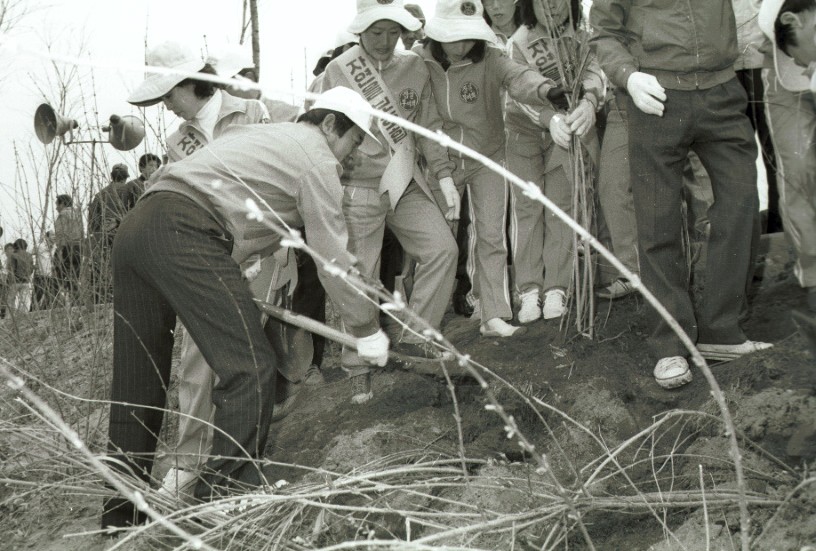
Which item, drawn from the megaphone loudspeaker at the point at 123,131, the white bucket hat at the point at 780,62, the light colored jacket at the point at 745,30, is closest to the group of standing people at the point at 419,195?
the light colored jacket at the point at 745,30

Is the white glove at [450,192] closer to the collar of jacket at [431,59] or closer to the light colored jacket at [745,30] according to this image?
the collar of jacket at [431,59]

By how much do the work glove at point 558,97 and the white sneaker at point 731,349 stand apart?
49.3 inches

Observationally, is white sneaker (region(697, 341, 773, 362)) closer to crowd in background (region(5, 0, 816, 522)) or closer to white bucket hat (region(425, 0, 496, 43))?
crowd in background (region(5, 0, 816, 522))

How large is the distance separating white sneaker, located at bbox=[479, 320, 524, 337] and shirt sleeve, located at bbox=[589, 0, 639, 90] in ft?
4.80

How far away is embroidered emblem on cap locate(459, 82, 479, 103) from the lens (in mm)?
5066

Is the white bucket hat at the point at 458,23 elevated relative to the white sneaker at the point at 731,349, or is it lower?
elevated

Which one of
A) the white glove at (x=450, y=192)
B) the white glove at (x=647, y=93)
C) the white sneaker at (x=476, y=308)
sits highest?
the white glove at (x=647, y=93)

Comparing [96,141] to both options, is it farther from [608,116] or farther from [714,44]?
[714,44]

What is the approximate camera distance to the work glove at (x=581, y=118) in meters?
4.47

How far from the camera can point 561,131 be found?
15.0ft

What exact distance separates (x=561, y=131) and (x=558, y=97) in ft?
0.60

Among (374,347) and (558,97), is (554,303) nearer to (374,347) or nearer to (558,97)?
(558,97)

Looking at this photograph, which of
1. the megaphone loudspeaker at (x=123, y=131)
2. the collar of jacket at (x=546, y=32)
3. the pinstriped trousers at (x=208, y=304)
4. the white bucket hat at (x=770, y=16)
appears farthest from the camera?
the megaphone loudspeaker at (x=123, y=131)

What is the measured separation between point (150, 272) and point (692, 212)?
2.52m
